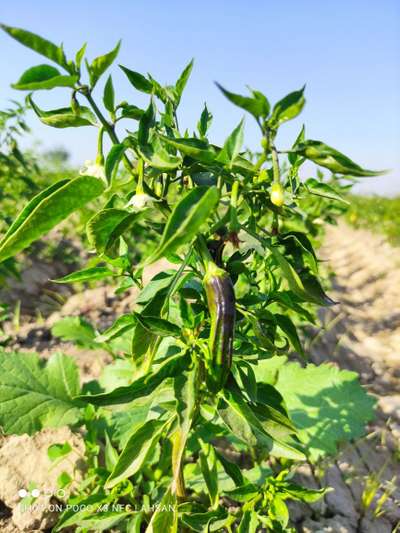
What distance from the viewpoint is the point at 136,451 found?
1211mm

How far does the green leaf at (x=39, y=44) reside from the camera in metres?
0.75

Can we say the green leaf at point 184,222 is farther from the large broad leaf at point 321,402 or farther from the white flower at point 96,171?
the large broad leaf at point 321,402

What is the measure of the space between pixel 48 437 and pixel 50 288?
8.14 ft

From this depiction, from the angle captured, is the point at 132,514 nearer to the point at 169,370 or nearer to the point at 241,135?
the point at 169,370

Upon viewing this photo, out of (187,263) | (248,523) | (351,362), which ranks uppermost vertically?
(187,263)

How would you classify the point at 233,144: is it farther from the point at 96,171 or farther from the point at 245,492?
the point at 245,492

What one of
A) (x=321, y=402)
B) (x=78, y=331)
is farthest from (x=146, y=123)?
(x=321, y=402)

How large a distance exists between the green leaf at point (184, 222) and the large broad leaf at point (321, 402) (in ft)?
4.58

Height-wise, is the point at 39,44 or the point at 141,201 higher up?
the point at 39,44

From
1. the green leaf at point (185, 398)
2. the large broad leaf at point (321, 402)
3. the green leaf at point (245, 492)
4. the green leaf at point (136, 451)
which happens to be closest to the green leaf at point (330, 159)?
the green leaf at point (185, 398)

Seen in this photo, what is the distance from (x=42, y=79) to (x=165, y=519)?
1.20m

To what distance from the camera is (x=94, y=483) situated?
1.80m

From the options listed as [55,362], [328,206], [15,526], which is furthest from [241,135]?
[328,206]

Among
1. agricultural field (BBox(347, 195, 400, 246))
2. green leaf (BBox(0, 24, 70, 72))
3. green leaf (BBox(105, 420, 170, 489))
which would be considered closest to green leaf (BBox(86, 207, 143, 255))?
green leaf (BBox(0, 24, 70, 72))
